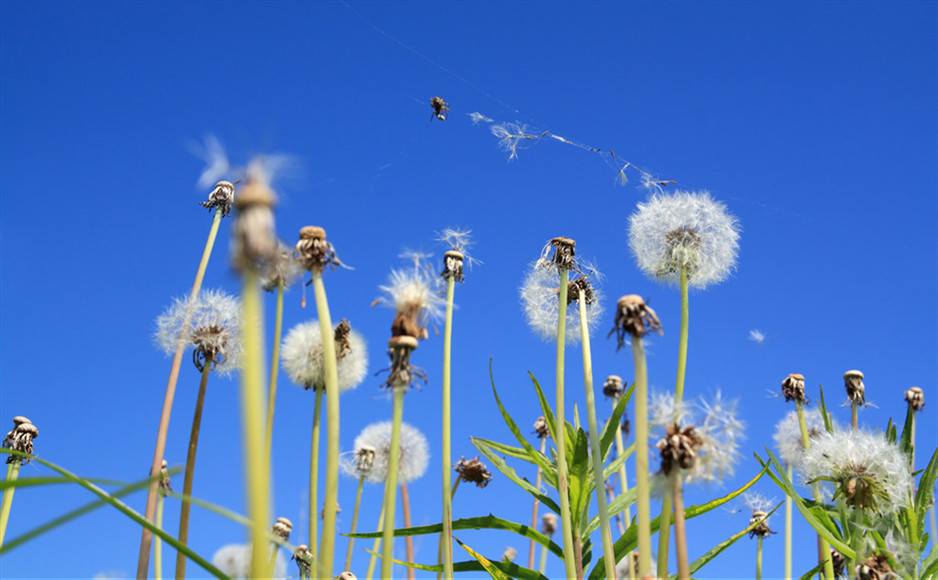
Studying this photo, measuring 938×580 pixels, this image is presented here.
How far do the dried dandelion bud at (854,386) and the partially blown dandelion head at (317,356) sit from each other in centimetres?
328

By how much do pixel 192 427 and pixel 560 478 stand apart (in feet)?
4.54

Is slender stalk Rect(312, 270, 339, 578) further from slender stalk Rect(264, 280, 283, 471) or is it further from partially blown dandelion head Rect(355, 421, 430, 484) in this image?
partially blown dandelion head Rect(355, 421, 430, 484)

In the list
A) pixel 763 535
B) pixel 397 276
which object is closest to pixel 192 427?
pixel 397 276

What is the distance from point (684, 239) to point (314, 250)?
6.94 feet

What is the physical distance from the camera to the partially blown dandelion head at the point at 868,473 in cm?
305

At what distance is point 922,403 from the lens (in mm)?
5895

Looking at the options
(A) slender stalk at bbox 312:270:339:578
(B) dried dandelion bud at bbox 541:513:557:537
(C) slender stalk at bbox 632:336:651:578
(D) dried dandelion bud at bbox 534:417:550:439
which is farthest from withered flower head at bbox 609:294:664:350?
(B) dried dandelion bud at bbox 541:513:557:537

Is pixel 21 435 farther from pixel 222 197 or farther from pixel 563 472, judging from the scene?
pixel 563 472

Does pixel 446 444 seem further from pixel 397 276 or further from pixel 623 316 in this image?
pixel 623 316

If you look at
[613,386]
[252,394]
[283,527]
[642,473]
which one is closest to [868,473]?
[642,473]

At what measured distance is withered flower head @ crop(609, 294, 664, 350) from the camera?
6.14 feet

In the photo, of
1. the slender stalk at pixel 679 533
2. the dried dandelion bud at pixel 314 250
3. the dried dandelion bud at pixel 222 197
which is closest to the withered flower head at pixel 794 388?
the slender stalk at pixel 679 533

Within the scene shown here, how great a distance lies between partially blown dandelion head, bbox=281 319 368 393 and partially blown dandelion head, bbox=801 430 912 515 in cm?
201

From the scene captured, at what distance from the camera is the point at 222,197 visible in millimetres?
4816
